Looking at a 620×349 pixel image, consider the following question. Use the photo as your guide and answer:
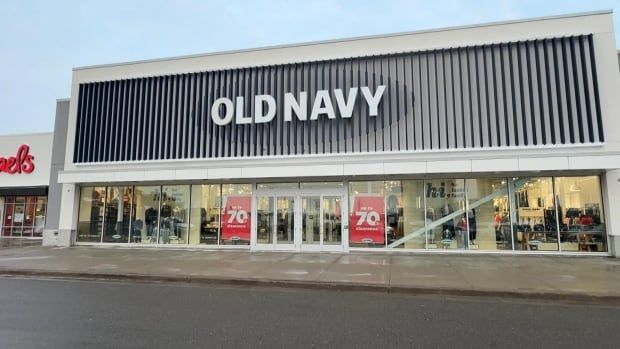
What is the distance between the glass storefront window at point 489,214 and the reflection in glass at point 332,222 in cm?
495

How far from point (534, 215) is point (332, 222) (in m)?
7.49

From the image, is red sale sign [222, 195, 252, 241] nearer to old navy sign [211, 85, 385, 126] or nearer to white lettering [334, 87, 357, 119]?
old navy sign [211, 85, 385, 126]

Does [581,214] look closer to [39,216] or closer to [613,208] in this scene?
[613,208]

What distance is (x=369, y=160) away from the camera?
15.9 meters

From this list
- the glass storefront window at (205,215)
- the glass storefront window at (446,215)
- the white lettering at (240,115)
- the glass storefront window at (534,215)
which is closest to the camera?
the glass storefront window at (534,215)

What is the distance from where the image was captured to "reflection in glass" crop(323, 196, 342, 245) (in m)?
16.9

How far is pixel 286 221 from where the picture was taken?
17.4 metres

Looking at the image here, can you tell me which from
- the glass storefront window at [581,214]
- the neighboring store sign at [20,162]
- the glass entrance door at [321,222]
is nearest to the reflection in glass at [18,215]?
the neighboring store sign at [20,162]

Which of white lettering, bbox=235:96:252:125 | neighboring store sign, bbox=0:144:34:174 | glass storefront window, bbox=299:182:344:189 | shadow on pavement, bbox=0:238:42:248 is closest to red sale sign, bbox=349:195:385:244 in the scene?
glass storefront window, bbox=299:182:344:189

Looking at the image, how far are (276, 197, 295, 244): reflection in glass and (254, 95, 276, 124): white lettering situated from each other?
133 inches

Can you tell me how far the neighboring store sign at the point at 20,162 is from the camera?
24141 millimetres

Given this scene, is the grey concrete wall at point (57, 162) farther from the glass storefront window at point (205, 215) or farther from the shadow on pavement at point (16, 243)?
the glass storefront window at point (205, 215)

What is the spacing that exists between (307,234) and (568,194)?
32.1 ft

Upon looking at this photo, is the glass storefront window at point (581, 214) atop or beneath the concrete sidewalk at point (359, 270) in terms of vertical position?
atop
